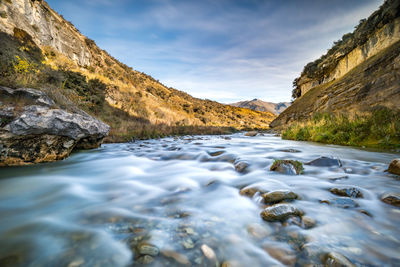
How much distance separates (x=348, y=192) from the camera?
100 inches

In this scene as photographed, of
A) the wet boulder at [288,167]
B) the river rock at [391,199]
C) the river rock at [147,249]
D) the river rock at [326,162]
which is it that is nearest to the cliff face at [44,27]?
the river rock at [147,249]

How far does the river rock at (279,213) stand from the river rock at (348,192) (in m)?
1.06

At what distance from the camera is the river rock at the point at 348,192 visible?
8.14 ft

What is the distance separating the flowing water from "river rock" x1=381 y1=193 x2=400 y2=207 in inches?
2.9

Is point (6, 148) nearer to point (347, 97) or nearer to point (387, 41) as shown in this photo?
point (347, 97)

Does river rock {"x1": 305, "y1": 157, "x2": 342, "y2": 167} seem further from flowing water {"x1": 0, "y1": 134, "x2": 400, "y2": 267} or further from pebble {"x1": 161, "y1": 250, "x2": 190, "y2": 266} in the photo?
pebble {"x1": 161, "y1": 250, "x2": 190, "y2": 266}

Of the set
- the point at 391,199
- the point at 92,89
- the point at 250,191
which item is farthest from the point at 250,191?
the point at 92,89

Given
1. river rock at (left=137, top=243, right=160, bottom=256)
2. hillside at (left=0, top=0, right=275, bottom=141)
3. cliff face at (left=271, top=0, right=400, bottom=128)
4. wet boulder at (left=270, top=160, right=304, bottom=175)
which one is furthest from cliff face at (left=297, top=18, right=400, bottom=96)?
river rock at (left=137, top=243, right=160, bottom=256)

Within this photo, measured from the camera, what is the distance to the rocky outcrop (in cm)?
382

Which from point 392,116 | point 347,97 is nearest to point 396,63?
point 347,97

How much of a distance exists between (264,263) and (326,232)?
0.77 metres

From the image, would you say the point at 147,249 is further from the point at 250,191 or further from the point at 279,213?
the point at 250,191

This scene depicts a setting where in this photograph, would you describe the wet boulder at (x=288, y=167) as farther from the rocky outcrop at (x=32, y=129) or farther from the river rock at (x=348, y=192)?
the rocky outcrop at (x=32, y=129)

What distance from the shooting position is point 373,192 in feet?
8.52
